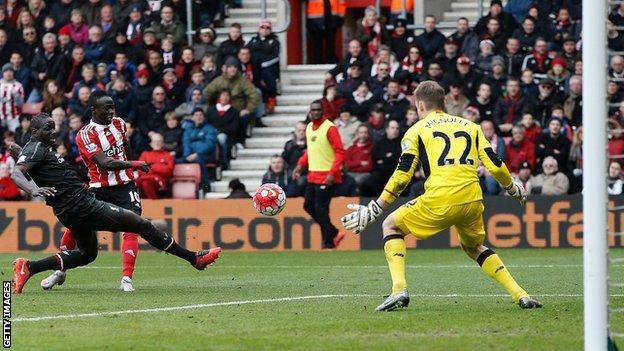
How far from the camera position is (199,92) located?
26625mm

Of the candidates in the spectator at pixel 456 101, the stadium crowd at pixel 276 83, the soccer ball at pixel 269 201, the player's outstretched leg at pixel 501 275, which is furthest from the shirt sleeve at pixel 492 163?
the spectator at pixel 456 101

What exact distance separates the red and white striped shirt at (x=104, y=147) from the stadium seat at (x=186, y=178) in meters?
10.3

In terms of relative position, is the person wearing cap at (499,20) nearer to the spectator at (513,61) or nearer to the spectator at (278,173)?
the spectator at (513,61)

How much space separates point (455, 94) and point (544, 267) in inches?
274

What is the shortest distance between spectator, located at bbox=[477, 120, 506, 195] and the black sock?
10.2 meters

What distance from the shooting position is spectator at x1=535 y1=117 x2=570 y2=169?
23.5 metres

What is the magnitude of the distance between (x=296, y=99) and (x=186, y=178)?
11.3 ft

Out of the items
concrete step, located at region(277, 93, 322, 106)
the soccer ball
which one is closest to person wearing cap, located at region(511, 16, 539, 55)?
concrete step, located at region(277, 93, 322, 106)

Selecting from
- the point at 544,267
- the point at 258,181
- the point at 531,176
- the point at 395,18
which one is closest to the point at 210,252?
the point at 544,267

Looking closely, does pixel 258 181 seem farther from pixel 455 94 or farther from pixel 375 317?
pixel 375 317

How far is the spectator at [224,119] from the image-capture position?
85.8 ft

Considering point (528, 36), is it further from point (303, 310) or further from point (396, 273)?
point (303, 310)

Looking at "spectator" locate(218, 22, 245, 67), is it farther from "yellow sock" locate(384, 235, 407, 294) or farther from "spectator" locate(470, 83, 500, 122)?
"yellow sock" locate(384, 235, 407, 294)

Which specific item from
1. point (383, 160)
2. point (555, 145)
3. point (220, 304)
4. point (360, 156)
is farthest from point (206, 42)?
point (220, 304)
